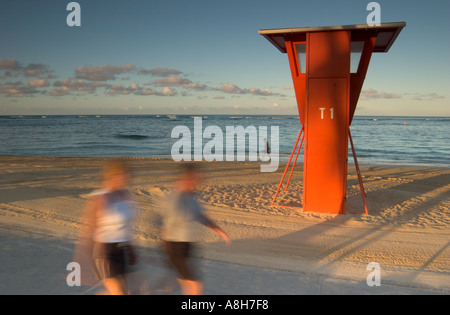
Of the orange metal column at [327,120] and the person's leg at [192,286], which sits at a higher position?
the orange metal column at [327,120]

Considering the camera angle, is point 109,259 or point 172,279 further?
point 172,279

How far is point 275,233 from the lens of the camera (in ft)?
22.3

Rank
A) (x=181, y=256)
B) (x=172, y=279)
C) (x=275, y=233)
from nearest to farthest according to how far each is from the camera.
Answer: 1. (x=181, y=256)
2. (x=172, y=279)
3. (x=275, y=233)

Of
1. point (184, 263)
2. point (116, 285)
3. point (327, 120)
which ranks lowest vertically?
point (116, 285)

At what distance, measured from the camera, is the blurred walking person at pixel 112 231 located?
3.41 m

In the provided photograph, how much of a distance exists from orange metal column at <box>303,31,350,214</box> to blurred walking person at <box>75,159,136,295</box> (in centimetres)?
539

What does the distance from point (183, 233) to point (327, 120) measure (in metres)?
5.40

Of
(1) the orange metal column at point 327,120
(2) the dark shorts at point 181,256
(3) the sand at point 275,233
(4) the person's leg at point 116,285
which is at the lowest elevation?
(3) the sand at point 275,233

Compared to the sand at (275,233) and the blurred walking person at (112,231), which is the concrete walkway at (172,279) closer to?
the sand at (275,233)

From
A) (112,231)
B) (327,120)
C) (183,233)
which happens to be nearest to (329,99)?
(327,120)

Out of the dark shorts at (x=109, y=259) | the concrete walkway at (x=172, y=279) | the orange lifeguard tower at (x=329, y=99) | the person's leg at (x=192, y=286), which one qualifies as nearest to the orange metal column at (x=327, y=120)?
the orange lifeguard tower at (x=329, y=99)

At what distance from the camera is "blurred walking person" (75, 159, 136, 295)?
3.41 m

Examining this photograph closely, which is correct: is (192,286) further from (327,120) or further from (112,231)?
(327,120)
